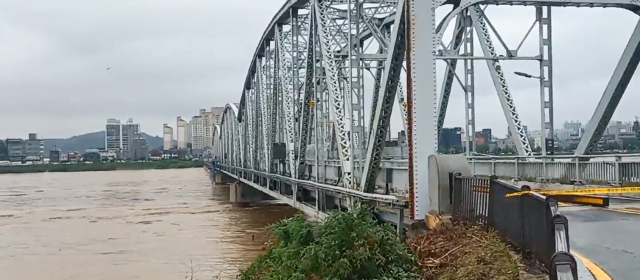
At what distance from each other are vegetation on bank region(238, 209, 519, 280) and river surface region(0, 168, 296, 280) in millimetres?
7133

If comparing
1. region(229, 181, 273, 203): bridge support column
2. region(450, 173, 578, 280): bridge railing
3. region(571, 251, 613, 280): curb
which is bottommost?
region(229, 181, 273, 203): bridge support column

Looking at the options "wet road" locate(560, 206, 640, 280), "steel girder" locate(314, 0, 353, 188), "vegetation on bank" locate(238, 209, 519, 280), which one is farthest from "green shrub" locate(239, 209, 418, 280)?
"steel girder" locate(314, 0, 353, 188)

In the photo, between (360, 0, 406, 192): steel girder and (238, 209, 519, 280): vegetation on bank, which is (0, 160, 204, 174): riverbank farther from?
(238, 209, 519, 280): vegetation on bank

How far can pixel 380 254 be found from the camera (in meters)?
8.63

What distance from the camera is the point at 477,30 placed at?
20.5 metres

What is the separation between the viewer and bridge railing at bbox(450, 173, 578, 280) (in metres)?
5.56

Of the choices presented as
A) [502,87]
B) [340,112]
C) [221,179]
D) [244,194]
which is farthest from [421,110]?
[221,179]

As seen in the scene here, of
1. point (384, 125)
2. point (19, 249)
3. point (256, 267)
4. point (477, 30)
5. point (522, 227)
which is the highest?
point (477, 30)

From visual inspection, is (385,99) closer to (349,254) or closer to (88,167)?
(349,254)

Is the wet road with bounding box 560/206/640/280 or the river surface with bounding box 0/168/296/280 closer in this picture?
the wet road with bounding box 560/206/640/280

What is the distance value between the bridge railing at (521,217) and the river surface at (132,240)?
7.40 metres

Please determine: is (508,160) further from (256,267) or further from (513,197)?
(513,197)

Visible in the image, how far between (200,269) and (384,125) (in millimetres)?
10021

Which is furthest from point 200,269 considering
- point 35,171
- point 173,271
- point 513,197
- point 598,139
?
point 35,171
